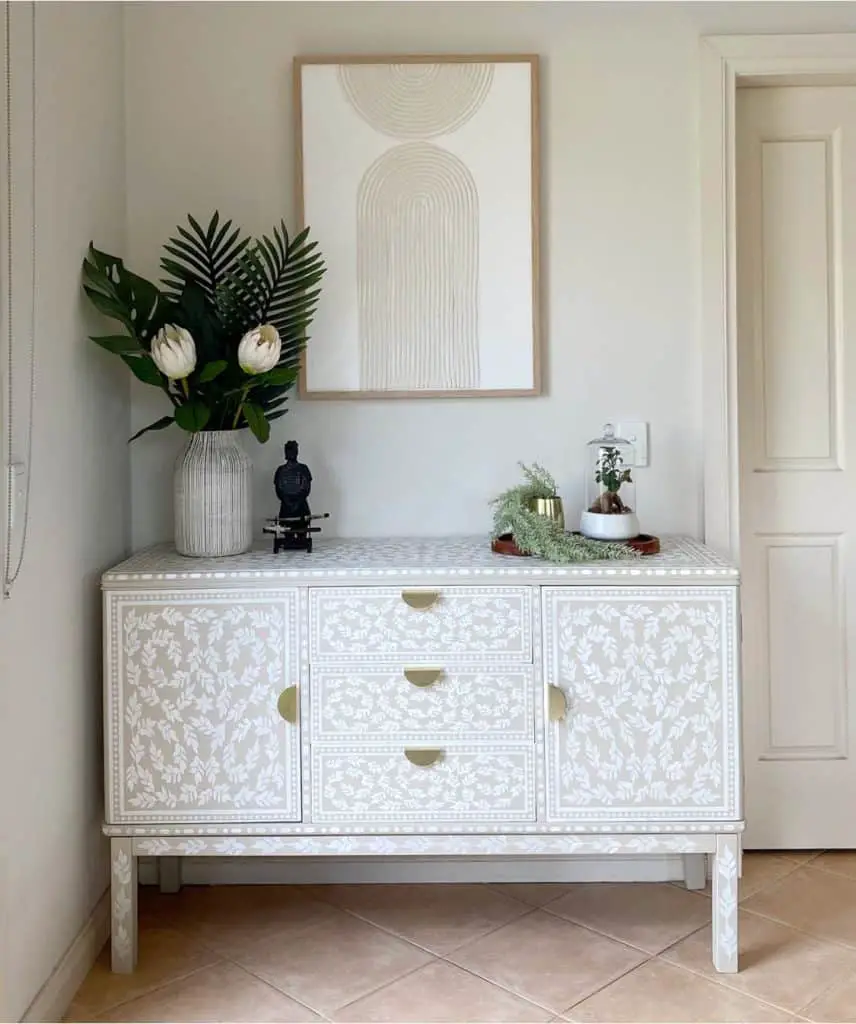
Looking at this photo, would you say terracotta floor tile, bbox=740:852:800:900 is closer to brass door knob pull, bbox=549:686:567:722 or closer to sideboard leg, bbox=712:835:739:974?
sideboard leg, bbox=712:835:739:974

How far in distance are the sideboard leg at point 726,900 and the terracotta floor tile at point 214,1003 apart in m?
0.81

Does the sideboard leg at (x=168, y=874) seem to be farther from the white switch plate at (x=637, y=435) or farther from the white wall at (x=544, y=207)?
the white switch plate at (x=637, y=435)

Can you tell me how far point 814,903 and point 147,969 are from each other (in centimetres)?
148

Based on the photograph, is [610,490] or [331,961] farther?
[610,490]

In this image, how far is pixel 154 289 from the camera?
2248 mm

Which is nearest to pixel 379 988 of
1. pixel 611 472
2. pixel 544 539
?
pixel 544 539

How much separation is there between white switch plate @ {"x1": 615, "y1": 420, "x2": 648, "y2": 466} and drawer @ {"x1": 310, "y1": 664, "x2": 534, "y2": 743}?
681 millimetres

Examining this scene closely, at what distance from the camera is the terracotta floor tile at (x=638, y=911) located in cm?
231

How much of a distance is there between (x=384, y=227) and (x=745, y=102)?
0.95 meters

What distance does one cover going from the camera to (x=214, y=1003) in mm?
2041

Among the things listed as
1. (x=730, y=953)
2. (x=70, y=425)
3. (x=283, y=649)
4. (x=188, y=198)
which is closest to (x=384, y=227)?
(x=188, y=198)

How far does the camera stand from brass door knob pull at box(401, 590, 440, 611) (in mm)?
→ 2117

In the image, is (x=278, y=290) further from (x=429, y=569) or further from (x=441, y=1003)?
(x=441, y=1003)

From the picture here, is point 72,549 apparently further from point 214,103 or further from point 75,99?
point 214,103
